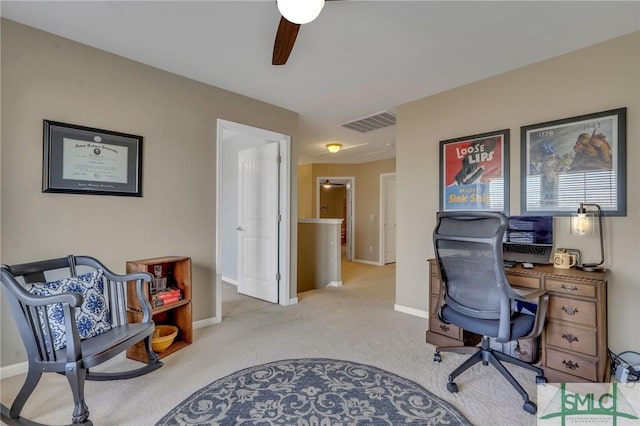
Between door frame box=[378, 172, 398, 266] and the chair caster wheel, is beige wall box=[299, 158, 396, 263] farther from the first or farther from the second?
the chair caster wheel

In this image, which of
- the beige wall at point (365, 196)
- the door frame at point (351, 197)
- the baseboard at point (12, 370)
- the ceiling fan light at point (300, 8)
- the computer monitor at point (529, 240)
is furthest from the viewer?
the door frame at point (351, 197)

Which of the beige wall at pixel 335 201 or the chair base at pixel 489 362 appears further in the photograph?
the beige wall at pixel 335 201

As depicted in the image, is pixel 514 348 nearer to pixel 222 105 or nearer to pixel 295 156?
pixel 295 156

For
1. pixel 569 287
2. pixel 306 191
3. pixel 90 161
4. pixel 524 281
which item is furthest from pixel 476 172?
pixel 306 191

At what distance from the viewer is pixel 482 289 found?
1934 millimetres

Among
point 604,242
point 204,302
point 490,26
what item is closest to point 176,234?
point 204,302

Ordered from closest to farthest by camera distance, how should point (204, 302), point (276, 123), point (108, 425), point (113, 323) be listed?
point (108, 425), point (113, 323), point (204, 302), point (276, 123)

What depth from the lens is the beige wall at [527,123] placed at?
2.21 meters

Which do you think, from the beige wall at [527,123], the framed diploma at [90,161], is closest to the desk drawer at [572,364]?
the beige wall at [527,123]

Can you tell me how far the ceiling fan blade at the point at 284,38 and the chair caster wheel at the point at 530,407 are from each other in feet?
8.19

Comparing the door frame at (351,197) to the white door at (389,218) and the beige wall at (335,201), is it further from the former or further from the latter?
the beige wall at (335,201)

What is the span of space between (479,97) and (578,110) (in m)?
0.82

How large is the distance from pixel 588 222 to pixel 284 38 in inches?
100.0

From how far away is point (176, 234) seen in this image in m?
2.94
